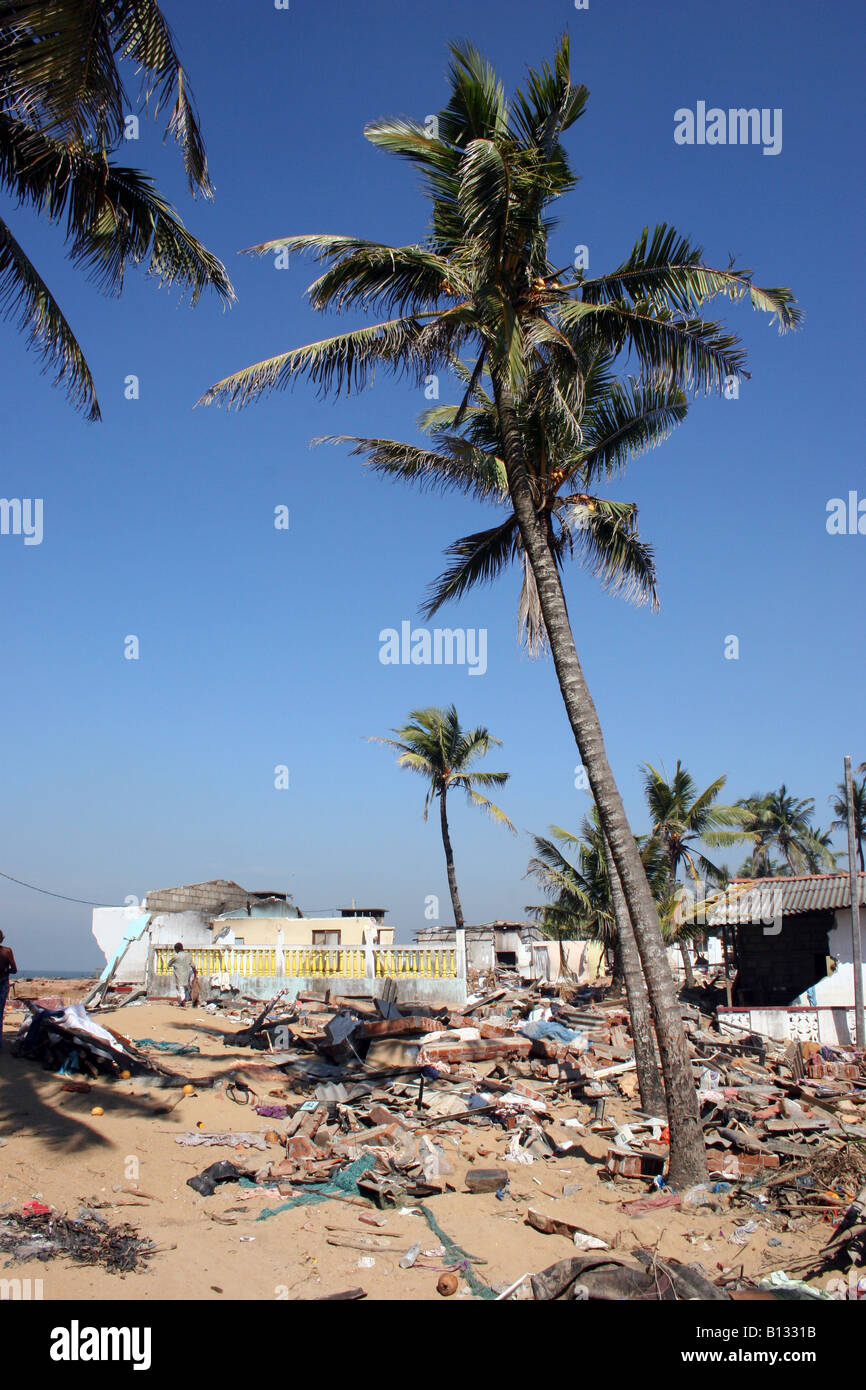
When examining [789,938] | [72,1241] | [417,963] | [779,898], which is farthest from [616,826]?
[789,938]

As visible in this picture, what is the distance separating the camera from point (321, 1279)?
602 cm

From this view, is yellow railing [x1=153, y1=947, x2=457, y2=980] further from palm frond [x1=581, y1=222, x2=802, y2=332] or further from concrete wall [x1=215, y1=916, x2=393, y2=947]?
palm frond [x1=581, y1=222, x2=802, y2=332]

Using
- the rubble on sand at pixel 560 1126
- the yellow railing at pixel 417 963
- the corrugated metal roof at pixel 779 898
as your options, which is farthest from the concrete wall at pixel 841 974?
the yellow railing at pixel 417 963

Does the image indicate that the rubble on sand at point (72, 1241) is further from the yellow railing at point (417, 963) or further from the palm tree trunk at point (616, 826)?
the yellow railing at point (417, 963)

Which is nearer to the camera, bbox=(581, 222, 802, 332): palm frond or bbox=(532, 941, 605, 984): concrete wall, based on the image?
bbox=(581, 222, 802, 332): palm frond

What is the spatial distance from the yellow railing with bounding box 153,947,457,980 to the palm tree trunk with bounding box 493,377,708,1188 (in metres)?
11.4

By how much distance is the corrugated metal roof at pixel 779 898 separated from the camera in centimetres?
2402

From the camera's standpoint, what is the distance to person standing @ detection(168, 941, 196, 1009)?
20.1m

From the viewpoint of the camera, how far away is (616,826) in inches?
356

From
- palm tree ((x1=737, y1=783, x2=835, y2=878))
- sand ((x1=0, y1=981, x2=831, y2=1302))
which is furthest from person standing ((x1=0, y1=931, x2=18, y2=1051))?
palm tree ((x1=737, y1=783, x2=835, y2=878))
